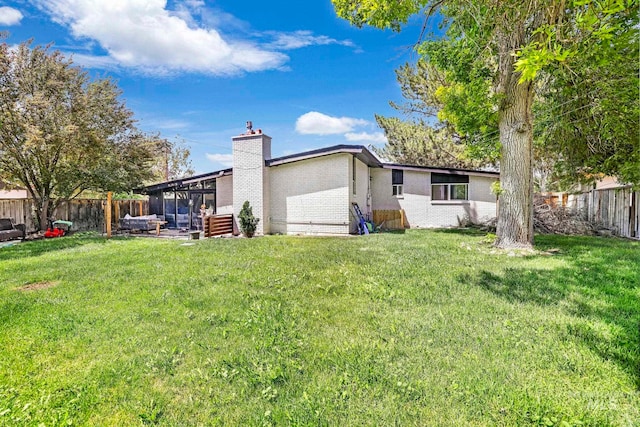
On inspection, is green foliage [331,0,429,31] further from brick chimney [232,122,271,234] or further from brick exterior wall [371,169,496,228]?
brick exterior wall [371,169,496,228]

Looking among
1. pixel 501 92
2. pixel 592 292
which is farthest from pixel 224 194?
pixel 592 292

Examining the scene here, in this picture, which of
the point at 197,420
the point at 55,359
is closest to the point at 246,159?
the point at 55,359

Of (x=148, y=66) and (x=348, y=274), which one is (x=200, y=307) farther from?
(x=148, y=66)

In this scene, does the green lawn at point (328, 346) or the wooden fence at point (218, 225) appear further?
the wooden fence at point (218, 225)

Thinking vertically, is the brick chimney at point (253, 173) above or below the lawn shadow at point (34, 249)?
above

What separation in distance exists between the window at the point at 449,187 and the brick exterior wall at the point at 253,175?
8360mm

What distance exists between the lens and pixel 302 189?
14.4 m

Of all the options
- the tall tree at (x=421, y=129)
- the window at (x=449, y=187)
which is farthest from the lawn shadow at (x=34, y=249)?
the tall tree at (x=421, y=129)

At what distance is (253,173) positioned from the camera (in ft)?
47.5

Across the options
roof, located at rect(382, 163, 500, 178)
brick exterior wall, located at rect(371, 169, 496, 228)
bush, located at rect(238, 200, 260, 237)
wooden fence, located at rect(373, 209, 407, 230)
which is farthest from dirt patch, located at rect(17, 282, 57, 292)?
brick exterior wall, located at rect(371, 169, 496, 228)

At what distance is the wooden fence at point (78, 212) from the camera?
15.1 m

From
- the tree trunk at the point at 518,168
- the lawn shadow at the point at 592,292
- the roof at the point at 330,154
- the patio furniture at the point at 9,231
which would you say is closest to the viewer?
the lawn shadow at the point at 592,292

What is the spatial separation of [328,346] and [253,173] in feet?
38.7

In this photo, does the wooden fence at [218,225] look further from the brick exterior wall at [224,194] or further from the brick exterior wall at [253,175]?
the brick exterior wall at [224,194]
